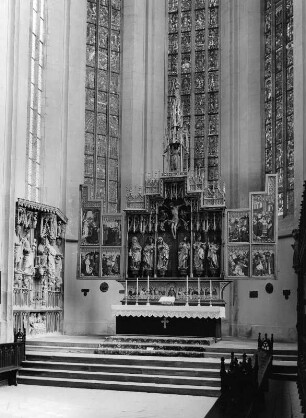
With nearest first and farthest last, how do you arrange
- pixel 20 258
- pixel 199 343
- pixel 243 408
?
pixel 243 408 < pixel 199 343 < pixel 20 258

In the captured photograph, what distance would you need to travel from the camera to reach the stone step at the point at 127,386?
13633 mm

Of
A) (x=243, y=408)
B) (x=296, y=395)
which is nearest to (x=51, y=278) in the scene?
(x=296, y=395)

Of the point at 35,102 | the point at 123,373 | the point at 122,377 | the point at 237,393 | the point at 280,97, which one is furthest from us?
the point at 280,97

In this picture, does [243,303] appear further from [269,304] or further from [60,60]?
[60,60]

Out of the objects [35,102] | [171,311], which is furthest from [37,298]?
[35,102]

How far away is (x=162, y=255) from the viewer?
1980 cm

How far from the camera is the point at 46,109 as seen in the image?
2239 cm

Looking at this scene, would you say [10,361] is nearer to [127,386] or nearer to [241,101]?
[127,386]

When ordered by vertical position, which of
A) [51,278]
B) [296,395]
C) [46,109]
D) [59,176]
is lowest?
[296,395]

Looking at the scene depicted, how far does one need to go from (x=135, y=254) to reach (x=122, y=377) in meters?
5.73

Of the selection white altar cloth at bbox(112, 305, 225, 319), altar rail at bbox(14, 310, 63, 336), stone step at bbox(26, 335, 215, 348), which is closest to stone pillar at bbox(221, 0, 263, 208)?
white altar cloth at bbox(112, 305, 225, 319)

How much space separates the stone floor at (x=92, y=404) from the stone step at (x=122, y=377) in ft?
2.11

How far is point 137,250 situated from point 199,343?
3971mm

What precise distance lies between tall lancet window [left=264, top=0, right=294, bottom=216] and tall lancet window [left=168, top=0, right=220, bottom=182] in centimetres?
192
